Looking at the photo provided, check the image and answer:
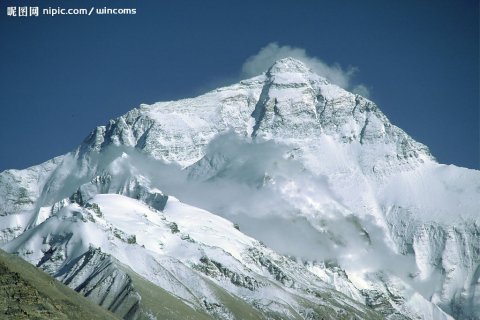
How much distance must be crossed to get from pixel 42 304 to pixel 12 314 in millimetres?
14240

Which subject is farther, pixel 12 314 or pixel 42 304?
pixel 42 304

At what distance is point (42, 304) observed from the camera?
188 metres

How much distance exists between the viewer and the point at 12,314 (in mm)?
174375

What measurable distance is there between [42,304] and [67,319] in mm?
5982

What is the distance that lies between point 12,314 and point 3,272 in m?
25.0

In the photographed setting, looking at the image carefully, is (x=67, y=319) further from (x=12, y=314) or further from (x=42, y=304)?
(x=12, y=314)

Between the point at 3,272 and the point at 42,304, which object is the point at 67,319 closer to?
the point at 42,304

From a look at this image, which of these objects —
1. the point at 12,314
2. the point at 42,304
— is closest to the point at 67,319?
the point at 42,304

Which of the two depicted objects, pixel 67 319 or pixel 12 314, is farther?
pixel 67 319

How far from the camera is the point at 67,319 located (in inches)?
7495

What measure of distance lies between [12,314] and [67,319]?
17892 millimetres

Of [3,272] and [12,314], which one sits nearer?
[12,314]
